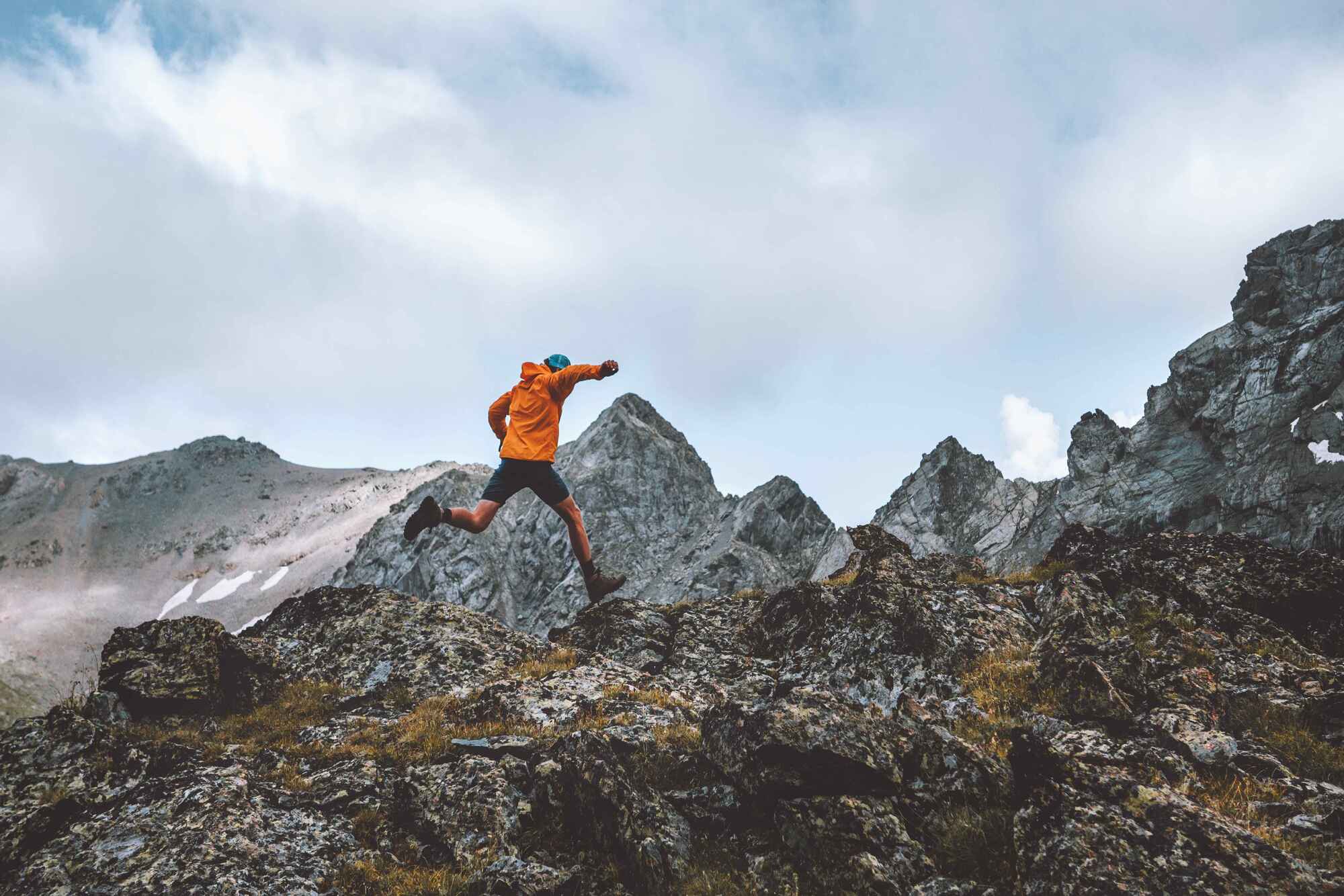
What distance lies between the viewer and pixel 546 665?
15.3 m

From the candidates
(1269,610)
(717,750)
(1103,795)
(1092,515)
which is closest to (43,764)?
(717,750)

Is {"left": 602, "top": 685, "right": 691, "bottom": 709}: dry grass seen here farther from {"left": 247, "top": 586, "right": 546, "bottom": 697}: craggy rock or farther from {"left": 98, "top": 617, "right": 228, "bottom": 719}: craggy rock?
{"left": 98, "top": 617, "right": 228, "bottom": 719}: craggy rock

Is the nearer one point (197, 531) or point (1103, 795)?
point (1103, 795)

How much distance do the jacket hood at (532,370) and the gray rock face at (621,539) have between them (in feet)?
212

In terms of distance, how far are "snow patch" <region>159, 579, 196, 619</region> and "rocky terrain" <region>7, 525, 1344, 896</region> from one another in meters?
128

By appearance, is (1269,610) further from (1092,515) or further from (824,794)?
(1092,515)

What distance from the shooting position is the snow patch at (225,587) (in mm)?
115312

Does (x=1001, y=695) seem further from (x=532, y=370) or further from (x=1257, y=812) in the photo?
(x=532, y=370)

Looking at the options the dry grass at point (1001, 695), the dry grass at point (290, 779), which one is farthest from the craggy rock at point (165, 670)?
the dry grass at point (1001, 695)

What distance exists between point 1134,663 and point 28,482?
203425 millimetres

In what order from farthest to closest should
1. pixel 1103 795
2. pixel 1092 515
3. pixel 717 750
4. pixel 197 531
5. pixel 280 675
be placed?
pixel 197 531 → pixel 1092 515 → pixel 280 675 → pixel 717 750 → pixel 1103 795

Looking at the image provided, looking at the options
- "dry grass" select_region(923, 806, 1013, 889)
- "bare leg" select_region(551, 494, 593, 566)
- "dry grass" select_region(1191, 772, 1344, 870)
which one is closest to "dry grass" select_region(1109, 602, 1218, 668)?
"dry grass" select_region(1191, 772, 1344, 870)

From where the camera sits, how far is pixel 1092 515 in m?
68.6

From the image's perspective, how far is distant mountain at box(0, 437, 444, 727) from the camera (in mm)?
105875
